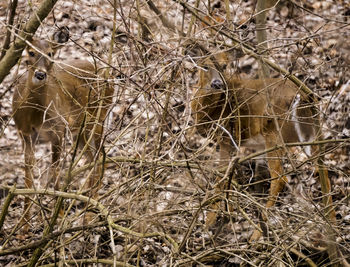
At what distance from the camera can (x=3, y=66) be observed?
427 cm

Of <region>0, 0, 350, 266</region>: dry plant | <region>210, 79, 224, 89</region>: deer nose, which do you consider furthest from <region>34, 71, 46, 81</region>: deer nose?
<region>210, 79, 224, 89</region>: deer nose

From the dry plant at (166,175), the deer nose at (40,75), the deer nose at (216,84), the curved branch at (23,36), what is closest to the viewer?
the dry plant at (166,175)

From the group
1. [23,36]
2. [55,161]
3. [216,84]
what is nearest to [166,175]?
[23,36]

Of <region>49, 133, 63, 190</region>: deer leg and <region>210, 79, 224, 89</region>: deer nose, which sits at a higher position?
<region>210, 79, 224, 89</region>: deer nose

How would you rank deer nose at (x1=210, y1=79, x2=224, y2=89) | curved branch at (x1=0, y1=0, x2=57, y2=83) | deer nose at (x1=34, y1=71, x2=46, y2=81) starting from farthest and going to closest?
1. deer nose at (x1=34, y1=71, x2=46, y2=81)
2. deer nose at (x1=210, y1=79, x2=224, y2=89)
3. curved branch at (x1=0, y1=0, x2=57, y2=83)

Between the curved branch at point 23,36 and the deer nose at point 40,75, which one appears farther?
the deer nose at point 40,75

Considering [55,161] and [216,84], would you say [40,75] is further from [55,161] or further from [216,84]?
[216,84]

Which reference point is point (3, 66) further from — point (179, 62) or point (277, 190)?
point (277, 190)

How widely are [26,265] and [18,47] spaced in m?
1.75

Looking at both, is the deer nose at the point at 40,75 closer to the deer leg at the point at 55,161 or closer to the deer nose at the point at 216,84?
the deer leg at the point at 55,161

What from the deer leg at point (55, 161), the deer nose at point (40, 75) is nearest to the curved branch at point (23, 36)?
the deer leg at point (55, 161)

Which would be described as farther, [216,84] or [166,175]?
[216,84]

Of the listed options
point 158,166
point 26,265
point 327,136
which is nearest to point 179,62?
point 158,166

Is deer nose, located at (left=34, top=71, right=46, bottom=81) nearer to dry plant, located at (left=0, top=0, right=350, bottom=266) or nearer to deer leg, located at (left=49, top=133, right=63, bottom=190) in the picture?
deer leg, located at (left=49, top=133, right=63, bottom=190)
